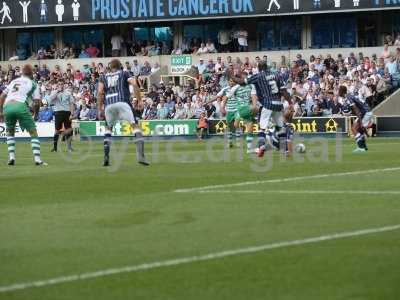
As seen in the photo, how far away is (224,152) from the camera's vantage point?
28.9m

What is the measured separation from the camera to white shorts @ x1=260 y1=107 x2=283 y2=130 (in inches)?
1022

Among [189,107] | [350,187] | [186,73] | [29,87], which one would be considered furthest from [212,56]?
[350,187]

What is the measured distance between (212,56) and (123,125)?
687cm

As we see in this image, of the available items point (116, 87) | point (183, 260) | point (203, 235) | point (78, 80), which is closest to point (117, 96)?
point (116, 87)

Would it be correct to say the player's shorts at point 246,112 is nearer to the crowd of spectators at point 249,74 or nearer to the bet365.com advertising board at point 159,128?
the crowd of spectators at point 249,74

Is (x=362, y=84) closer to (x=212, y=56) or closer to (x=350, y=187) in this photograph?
(x=212, y=56)

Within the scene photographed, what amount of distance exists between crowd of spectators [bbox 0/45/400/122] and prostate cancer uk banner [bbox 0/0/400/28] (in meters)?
2.22

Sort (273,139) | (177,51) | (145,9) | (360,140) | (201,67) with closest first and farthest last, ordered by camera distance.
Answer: (273,139)
(360,140)
(201,67)
(145,9)
(177,51)

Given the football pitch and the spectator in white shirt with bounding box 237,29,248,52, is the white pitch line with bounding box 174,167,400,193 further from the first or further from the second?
the spectator in white shirt with bounding box 237,29,248,52

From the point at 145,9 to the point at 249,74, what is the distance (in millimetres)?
10402

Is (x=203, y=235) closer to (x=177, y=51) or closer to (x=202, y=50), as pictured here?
(x=202, y=50)

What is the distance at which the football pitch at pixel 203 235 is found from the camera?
8.78 metres

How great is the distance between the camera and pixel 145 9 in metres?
53.0

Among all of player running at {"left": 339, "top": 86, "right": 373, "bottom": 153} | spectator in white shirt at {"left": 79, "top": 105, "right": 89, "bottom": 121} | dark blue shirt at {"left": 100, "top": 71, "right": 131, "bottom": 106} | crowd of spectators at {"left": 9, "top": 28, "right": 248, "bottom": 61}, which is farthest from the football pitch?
crowd of spectators at {"left": 9, "top": 28, "right": 248, "bottom": 61}
